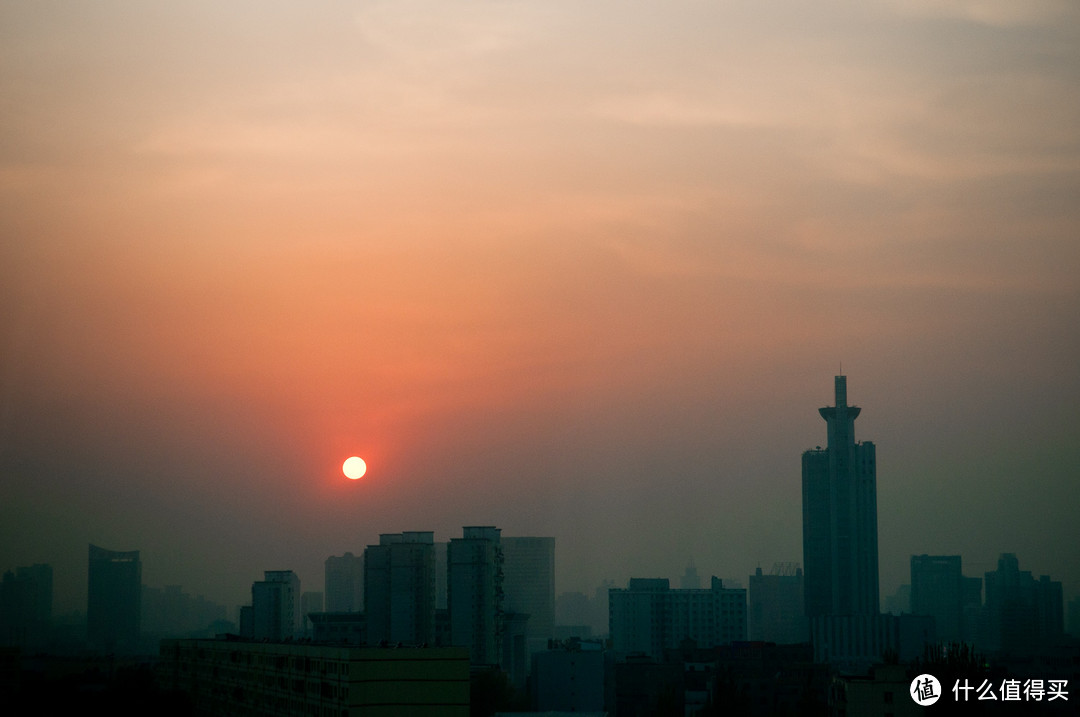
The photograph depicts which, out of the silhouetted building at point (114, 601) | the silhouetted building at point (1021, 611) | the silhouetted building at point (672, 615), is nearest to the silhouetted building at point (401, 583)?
the silhouetted building at point (114, 601)

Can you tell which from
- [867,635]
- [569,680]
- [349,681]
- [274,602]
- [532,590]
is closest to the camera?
[349,681]

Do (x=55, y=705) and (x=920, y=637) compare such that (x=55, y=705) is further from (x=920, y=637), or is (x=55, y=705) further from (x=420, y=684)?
(x=920, y=637)

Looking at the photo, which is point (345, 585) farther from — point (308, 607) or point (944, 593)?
point (944, 593)

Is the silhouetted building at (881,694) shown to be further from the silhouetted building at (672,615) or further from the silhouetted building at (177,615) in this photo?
the silhouetted building at (672,615)

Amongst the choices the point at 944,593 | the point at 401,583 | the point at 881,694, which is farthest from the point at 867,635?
the point at 881,694

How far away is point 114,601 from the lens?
2508 centimetres

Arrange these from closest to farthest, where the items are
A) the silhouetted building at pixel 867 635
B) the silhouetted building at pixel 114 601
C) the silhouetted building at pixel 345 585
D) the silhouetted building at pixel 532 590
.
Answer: the silhouetted building at pixel 114 601
the silhouetted building at pixel 345 585
the silhouetted building at pixel 532 590
the silhouetted building at pixel 867 635

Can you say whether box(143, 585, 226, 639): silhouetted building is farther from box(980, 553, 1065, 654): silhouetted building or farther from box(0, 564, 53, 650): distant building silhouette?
box(980, 553, 1065, 654): silhouetted building

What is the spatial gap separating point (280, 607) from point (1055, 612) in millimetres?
21962

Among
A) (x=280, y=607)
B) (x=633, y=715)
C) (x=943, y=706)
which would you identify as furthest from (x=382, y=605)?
(x=943, y=706)

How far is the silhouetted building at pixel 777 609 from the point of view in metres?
51.0

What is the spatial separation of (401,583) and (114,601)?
24.3ft

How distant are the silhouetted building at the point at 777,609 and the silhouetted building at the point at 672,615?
3.18 metres

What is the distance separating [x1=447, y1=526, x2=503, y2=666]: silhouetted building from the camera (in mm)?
29609
